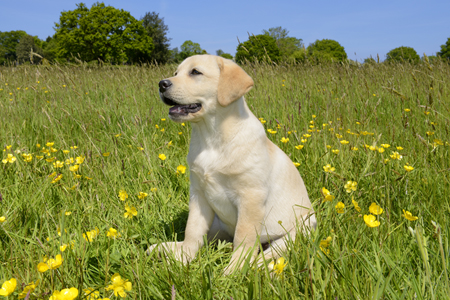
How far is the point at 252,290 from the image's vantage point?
1.18m

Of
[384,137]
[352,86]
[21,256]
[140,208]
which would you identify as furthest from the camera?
[352,86]

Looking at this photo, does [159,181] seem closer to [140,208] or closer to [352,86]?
[140,208]

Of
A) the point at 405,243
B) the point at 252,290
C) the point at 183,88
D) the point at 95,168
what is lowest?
the point at 405,243

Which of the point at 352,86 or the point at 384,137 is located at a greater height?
the point at 352,86

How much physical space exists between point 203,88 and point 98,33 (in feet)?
143

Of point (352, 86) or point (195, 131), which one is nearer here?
point (195, 131)

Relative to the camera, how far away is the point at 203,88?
200 cm

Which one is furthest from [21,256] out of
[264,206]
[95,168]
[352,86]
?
[352,86]

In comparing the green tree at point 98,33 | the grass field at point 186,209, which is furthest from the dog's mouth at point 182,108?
the green tree at point 98,33

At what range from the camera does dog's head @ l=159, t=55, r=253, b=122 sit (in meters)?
1.88

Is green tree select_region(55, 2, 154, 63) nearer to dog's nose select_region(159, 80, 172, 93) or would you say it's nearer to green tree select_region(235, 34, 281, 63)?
green tree select_region(235, 34, 281, 63)

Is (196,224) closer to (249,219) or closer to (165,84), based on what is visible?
(249,219)

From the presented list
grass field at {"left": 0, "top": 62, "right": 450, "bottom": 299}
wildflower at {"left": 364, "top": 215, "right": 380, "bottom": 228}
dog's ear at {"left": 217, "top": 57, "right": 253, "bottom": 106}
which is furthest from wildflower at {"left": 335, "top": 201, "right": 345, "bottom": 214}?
dog's ear at {"left": 217, "top": 57, "right": 253, "bottom": 106}

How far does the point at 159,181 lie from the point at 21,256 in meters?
Answer: 1.06
